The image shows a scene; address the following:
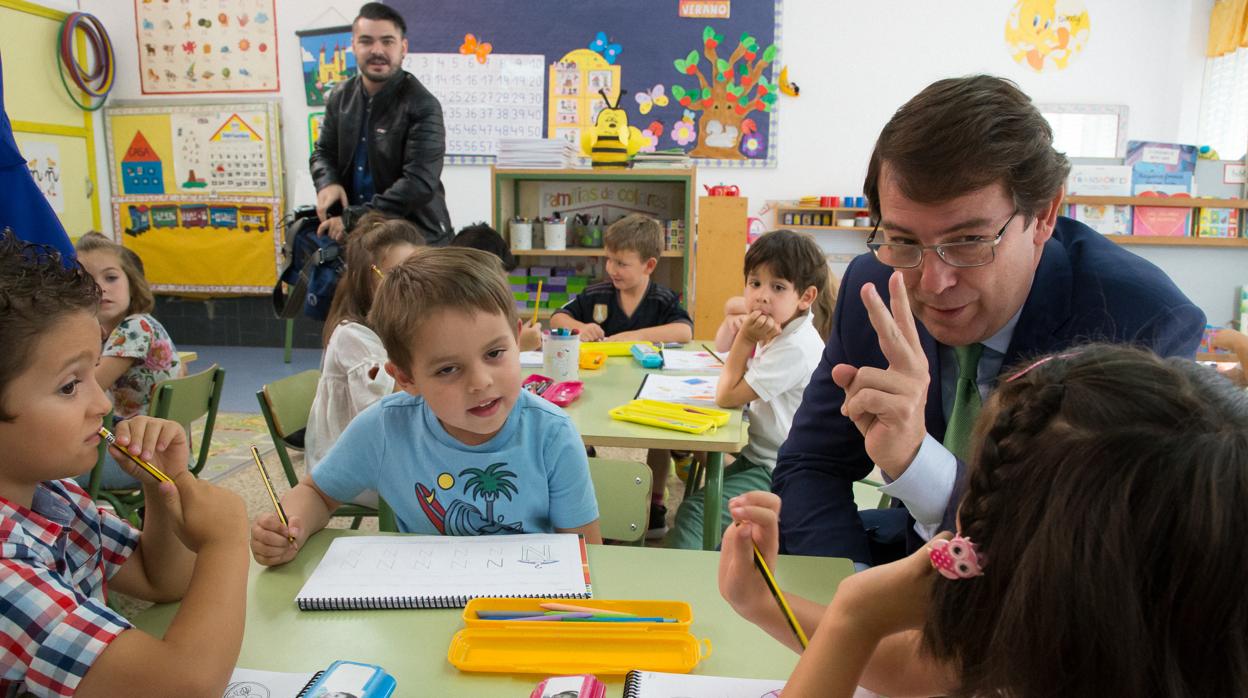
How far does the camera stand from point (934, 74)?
17.7 feet

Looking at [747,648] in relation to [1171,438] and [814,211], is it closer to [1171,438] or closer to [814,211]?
[1171,438]

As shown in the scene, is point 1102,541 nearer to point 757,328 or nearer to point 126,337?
point 757,328

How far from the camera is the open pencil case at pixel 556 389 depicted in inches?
81.8

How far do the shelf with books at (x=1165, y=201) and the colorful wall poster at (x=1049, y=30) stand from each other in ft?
3.13

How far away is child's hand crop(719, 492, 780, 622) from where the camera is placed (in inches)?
33.6

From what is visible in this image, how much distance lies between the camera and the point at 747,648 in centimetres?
87

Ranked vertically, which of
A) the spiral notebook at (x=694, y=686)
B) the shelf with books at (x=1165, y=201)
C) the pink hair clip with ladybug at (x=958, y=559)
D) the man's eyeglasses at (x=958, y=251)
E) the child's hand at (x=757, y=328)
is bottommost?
the spiral notebook at (x=694, y=686)

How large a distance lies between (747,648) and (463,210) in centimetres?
535

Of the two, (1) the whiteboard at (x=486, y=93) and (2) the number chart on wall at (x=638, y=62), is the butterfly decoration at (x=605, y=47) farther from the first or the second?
(1) the whiteboard at (x=486, y=93)

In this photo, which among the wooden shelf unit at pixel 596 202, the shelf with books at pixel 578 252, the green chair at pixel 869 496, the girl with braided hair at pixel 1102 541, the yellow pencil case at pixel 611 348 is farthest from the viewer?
the shelf with books at pixel 578 252

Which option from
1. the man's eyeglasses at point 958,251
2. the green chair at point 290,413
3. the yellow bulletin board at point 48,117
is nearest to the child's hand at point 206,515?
the man's eyeglasses at point 958,251

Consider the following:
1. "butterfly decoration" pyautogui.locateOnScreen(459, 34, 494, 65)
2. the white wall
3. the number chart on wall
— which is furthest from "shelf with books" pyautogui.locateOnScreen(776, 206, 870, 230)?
"butterfly decoration" pyautogui.locateOnScreen(459, 34, 494, 65)

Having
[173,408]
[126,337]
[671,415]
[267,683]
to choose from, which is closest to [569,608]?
[267,683]

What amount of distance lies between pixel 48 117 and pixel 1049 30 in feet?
22.7
